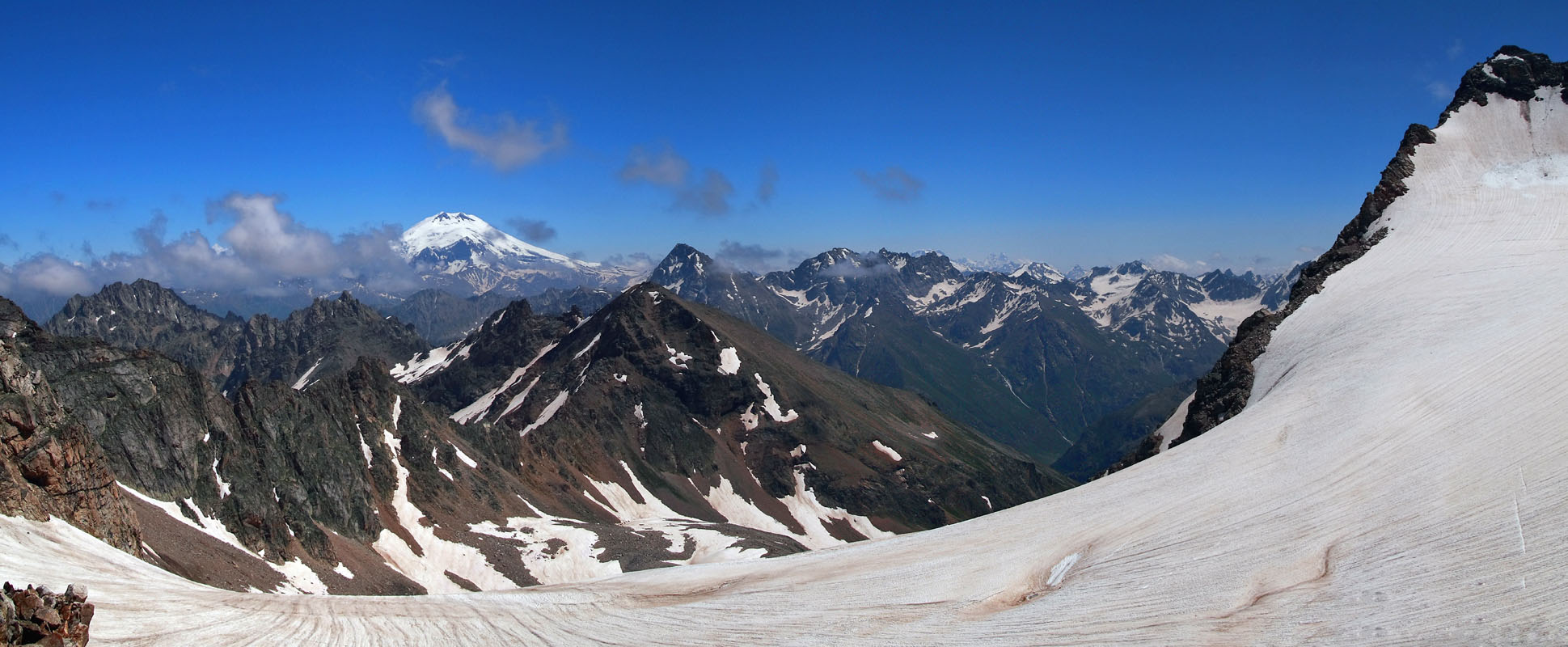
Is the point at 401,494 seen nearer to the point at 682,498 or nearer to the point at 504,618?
the point at 682,498

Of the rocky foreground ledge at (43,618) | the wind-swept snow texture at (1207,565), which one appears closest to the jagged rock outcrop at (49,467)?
the wind-swept snow texture at (1207,565)

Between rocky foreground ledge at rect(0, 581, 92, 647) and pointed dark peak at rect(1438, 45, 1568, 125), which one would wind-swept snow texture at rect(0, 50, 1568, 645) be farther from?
pointed dark peak at rect(1438, 45, 1568, 125)

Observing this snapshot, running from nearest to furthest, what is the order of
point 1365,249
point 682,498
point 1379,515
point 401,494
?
point 1379,515 < point 1365,249 < point 401,494 < point 682,498

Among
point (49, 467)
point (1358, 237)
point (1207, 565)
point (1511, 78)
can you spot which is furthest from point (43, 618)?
point (1511, 78)

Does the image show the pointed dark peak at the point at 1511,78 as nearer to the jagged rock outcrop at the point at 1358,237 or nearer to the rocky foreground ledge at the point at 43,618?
the jagged rock outcrop at the point at 1358,237

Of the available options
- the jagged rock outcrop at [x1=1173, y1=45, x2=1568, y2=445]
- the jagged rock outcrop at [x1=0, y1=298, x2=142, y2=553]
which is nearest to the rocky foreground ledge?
the jagged rock outcrop at [x1=0, y1=298, x2=142, y2=553]

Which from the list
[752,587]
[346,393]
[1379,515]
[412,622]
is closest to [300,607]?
[412,622]
